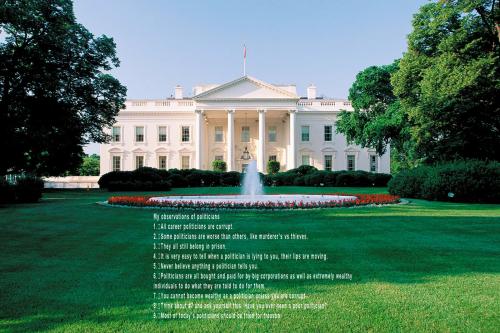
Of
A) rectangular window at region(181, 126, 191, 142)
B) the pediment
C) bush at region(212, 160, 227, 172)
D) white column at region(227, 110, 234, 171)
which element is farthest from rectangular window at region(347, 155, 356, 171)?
rectangular window at region(181, 126, 191, 142)

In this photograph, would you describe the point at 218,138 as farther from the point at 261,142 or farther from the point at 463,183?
the point at 463,183

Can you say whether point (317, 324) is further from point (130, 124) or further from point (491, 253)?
point (130, 124)

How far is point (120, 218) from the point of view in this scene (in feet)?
36.3

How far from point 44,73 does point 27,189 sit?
23.2ft

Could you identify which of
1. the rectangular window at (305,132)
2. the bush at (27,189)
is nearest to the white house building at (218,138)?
the rectangular window at (305,132)

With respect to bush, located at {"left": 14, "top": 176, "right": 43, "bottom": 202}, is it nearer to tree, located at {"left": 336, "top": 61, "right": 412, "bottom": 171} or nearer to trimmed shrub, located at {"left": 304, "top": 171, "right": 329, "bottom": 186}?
tree, located at {"left": 336, "top": 61, "right": 412, "bottom": 171}

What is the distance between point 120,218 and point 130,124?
41.1 metres

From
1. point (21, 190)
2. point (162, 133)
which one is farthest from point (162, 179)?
point (162, 133)

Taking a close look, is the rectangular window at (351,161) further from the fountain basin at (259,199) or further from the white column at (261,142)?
the fountain basin at (259,199)

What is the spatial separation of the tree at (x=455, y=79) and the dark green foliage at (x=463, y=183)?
400cm

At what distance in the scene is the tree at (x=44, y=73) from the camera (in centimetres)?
2116

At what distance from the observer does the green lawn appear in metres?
3.55

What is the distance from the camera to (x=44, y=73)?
858 inches

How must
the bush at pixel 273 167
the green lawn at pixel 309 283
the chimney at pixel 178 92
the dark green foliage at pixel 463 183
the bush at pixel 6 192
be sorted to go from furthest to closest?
the chimney at pixel 178 92, the bush at pixel 273 167, the bush at pixel 6 192, the dark green foliage at pixel 463 183, the green lawn at pixel 309 283
